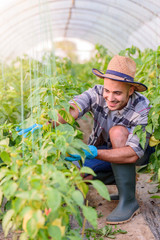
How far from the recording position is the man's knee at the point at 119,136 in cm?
218

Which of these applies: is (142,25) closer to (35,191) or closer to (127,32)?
(127,32)

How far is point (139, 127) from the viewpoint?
2.06 m

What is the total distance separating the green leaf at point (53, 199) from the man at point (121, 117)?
3.02 feet

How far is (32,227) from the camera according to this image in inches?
43.4

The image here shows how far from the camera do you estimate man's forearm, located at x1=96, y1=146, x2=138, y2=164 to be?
2043mm

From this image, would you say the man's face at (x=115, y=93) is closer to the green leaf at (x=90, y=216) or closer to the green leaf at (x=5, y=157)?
the green leaf at (x=5, y=157)

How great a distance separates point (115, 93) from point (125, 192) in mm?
Result: 677

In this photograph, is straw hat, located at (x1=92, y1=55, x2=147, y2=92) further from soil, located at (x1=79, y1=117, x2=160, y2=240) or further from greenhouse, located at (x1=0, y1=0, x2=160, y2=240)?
soil, located at (x1=79, y1=117, x2=160, y2=240)

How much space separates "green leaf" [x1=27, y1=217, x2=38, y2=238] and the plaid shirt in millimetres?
1111

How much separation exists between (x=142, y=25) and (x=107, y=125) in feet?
17.5

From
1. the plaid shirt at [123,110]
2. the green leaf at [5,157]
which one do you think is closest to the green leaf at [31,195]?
the green leaf at [5,157]

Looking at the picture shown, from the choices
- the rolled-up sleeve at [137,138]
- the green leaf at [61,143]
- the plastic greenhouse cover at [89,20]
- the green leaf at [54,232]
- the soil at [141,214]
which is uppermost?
the plastic greenhouse cover at [89,20]

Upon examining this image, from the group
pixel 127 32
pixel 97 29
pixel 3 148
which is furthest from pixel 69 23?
pixel 3 148

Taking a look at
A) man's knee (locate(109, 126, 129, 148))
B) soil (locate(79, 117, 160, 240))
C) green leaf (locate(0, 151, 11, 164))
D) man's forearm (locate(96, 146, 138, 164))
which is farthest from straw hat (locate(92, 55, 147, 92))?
green leaf (locate(0, 151, 11, 164))
